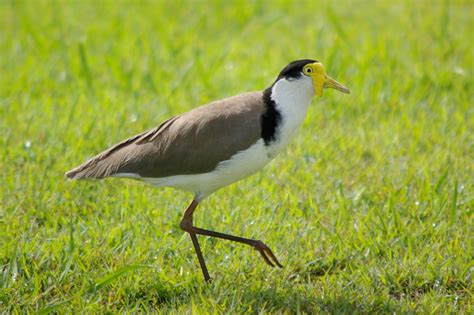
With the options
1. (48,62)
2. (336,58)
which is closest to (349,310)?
(336,58)

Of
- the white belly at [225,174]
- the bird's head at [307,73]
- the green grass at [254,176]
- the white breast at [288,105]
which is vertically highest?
the bird's head at [307,73]

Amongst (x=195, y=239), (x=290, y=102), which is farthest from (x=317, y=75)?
(x=195, y=239)

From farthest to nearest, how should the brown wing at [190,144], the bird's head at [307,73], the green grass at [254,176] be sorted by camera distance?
1. the bird's head at [307,73]
2. the brown wing at [190,144]
3. the green grass at [254,176]

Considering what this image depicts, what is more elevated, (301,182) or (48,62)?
(48,62)

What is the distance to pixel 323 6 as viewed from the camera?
9312 mm

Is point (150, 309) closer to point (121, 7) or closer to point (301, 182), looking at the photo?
point (301, 182)

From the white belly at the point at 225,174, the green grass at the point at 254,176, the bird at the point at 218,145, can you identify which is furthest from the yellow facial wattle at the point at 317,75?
the green grass at the point at 254,176

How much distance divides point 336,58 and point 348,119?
98 cm

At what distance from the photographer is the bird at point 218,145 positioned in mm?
4793

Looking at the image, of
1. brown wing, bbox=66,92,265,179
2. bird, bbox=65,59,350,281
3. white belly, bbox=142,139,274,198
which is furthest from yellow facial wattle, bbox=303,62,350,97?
white belly, bbox=142,139,274,198

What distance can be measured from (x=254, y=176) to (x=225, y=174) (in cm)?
132

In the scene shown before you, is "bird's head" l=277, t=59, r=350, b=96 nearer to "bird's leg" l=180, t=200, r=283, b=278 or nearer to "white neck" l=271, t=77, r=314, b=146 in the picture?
"white neck" l=271, t=77, r=314, b=146

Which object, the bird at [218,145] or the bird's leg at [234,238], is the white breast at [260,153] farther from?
the bird's leg at [234,238]

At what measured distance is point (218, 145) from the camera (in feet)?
15.8
